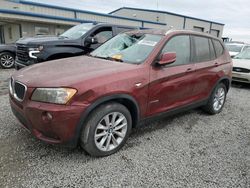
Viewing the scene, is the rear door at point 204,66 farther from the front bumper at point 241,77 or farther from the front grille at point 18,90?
the front bumper at point 241,77

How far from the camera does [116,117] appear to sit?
2.95m

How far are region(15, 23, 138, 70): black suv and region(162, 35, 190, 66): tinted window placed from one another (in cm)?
316

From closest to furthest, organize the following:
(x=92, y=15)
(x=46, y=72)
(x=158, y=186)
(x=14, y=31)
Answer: (x=158, y=186), (x=46, y=72), (x=14, y=31), (x=92, y=15)

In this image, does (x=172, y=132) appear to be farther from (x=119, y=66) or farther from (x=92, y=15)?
(x=92, y=15)

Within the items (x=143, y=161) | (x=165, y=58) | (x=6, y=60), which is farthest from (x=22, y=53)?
(x=143, y=161)

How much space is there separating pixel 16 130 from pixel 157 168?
2.39m

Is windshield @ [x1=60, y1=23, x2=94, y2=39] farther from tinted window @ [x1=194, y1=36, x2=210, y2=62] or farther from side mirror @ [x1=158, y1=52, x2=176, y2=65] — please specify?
side mirror @ [x1=158, y1=52, x2=176, y2=65]

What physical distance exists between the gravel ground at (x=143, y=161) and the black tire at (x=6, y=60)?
6.20 meters

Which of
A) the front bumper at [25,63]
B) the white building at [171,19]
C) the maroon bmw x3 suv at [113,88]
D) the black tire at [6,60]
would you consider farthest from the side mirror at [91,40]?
the white building at [171,19]

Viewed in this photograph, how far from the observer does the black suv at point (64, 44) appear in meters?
5.77

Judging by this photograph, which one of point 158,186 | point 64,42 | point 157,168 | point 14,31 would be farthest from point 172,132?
point 14,31

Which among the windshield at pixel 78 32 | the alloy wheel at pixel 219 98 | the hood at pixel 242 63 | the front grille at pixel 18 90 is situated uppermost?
the windshield at pixel 78 32

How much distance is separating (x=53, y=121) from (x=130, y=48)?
1789 millimetres

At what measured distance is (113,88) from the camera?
2730 millimetres
